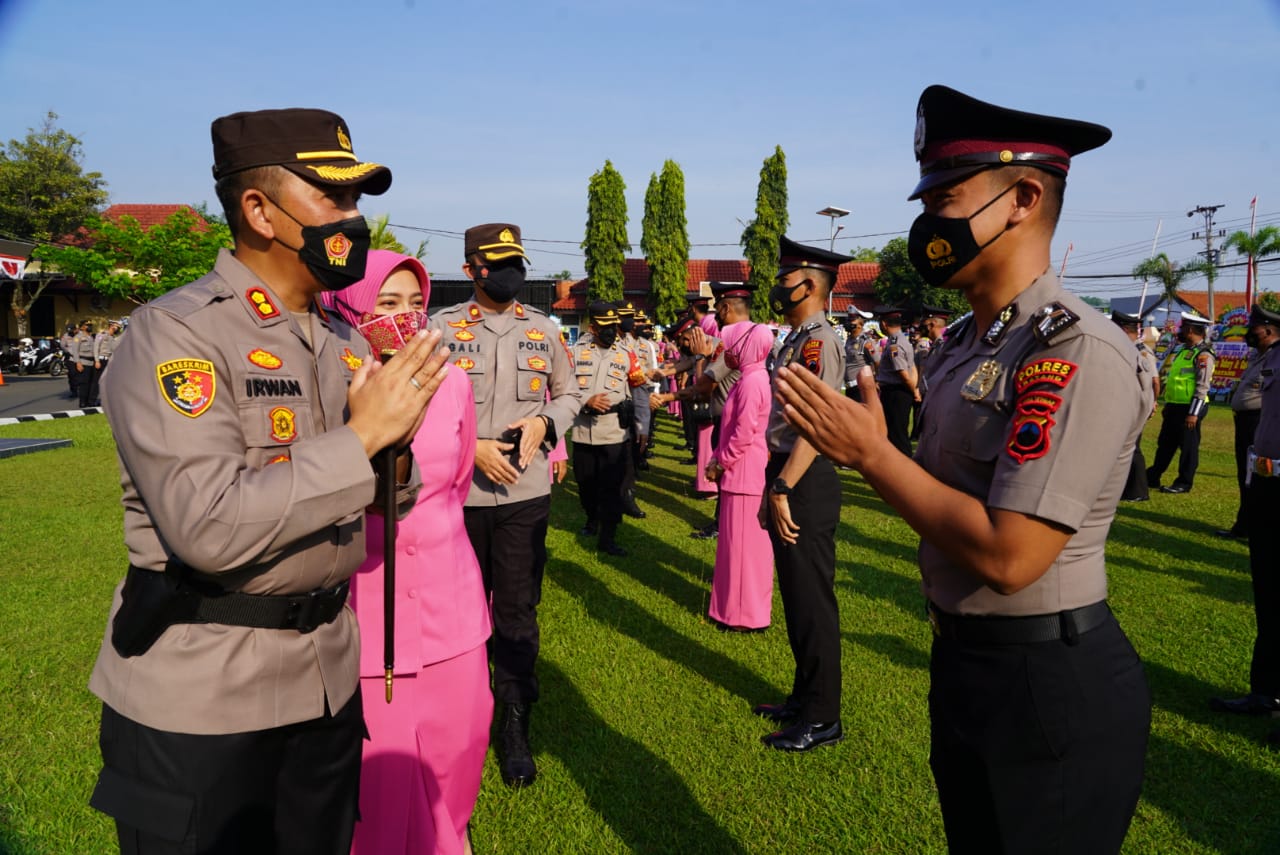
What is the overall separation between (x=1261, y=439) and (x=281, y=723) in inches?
228

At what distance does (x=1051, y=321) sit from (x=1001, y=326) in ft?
0.62

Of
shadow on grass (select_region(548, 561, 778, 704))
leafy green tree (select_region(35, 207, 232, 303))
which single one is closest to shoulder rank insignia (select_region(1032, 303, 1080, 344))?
shadow on grass (select_region(548, 561, 778, 704))

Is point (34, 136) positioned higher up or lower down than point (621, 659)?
higher up

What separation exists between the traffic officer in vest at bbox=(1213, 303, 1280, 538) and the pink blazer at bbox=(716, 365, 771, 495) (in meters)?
5.39

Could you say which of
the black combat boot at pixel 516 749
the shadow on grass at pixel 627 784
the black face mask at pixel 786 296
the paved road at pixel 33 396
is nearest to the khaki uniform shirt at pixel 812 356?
the black face mask at pixel 786 296

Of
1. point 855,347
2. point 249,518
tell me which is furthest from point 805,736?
point 855,347

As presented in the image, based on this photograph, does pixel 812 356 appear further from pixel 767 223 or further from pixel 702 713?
pixel 767 223

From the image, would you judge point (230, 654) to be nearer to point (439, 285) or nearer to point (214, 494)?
point (214, 494)

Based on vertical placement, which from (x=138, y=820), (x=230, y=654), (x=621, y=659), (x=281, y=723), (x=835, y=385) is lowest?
(x=621, y=659)

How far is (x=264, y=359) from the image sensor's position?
1.88 meters

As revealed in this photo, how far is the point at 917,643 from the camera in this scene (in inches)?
219

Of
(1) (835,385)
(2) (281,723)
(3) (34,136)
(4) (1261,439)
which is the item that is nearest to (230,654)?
(2) (281,723)

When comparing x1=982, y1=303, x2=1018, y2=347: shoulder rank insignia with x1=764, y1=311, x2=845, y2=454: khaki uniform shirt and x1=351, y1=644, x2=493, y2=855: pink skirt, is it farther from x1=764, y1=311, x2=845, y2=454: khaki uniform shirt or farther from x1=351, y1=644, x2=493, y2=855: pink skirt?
x1=764, y1=311, x2=845, y2=454: khaki uniform shirt

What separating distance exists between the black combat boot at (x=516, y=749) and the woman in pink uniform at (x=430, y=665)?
83 cm
